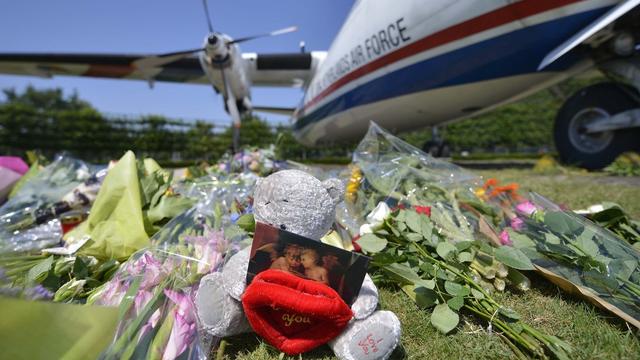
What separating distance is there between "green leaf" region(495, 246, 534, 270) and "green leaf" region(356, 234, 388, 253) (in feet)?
1.21

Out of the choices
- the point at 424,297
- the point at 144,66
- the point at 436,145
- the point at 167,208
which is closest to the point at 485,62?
the point at 424,297

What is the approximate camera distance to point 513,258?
3.39 ft

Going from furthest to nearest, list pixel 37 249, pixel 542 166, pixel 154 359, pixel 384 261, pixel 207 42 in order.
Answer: pixel 207 42 < pixel 542 166 < pixel 37 249 < pixel 384 261 < pixel 154 359

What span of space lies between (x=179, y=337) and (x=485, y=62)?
4.33 m

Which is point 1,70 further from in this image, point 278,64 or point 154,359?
point 154,359

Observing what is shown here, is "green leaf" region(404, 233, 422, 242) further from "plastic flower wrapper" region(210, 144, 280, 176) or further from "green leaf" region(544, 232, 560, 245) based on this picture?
"plastic flower wrapper" region(210, 144, 280, 176)

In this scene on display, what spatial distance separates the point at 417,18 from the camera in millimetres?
4141

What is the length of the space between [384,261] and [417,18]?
395cm

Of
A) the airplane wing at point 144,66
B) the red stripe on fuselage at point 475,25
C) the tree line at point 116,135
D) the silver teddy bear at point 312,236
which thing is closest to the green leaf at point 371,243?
the silver teddy bear at point 312,236

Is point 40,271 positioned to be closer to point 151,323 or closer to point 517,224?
point 151,323

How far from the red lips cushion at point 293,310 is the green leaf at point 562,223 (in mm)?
832

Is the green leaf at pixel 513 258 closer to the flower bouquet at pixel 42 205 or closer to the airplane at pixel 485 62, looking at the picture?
the flower bouquet at pixel 42 205

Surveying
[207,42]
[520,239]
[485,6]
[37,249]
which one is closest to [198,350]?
[37,249]

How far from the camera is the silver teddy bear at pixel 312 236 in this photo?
0.80 m
